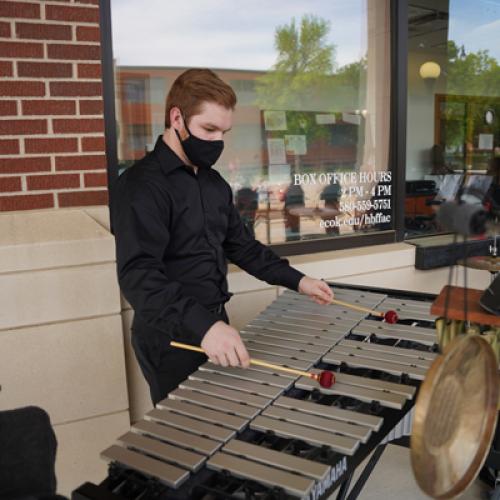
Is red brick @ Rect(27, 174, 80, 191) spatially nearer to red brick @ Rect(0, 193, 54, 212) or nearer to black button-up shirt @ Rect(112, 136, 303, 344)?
red brick @ Rect(0, 193, 54, 212)

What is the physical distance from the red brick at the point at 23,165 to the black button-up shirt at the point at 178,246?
2.79 ft

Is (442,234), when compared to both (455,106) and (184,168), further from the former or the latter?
(184,168)

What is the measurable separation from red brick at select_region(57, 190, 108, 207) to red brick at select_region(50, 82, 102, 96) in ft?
1.58

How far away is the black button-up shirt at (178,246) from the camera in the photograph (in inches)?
77.2

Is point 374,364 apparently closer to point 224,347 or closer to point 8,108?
point 224,347

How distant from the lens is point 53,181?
115 inches

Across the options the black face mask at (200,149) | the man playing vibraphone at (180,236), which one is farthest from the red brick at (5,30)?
the black face mask at (200,149)

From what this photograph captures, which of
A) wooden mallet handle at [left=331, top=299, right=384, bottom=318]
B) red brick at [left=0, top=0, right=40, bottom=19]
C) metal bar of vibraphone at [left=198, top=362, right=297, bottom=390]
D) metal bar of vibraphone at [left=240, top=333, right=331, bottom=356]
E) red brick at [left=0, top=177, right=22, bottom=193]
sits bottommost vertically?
metal bar of vibraphone at [left=198, top=362, right=297, bottom=390]

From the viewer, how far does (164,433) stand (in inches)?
61.4

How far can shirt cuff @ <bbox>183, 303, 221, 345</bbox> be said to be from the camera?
74.3 inches

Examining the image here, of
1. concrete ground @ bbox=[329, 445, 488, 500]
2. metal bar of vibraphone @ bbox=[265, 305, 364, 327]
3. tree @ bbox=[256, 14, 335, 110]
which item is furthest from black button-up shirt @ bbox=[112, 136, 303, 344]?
tree @ bbox=[256, 14, 335, 110]

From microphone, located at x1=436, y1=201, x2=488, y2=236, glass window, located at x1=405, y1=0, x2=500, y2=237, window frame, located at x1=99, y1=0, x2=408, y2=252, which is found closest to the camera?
microphone, located at x1=436, y1=201, x2=488, y2=236

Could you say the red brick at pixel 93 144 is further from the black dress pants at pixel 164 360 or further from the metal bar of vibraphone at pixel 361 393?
the metal bar of vibraphone at pixel 361 393

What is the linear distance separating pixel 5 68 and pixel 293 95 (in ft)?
8.05
